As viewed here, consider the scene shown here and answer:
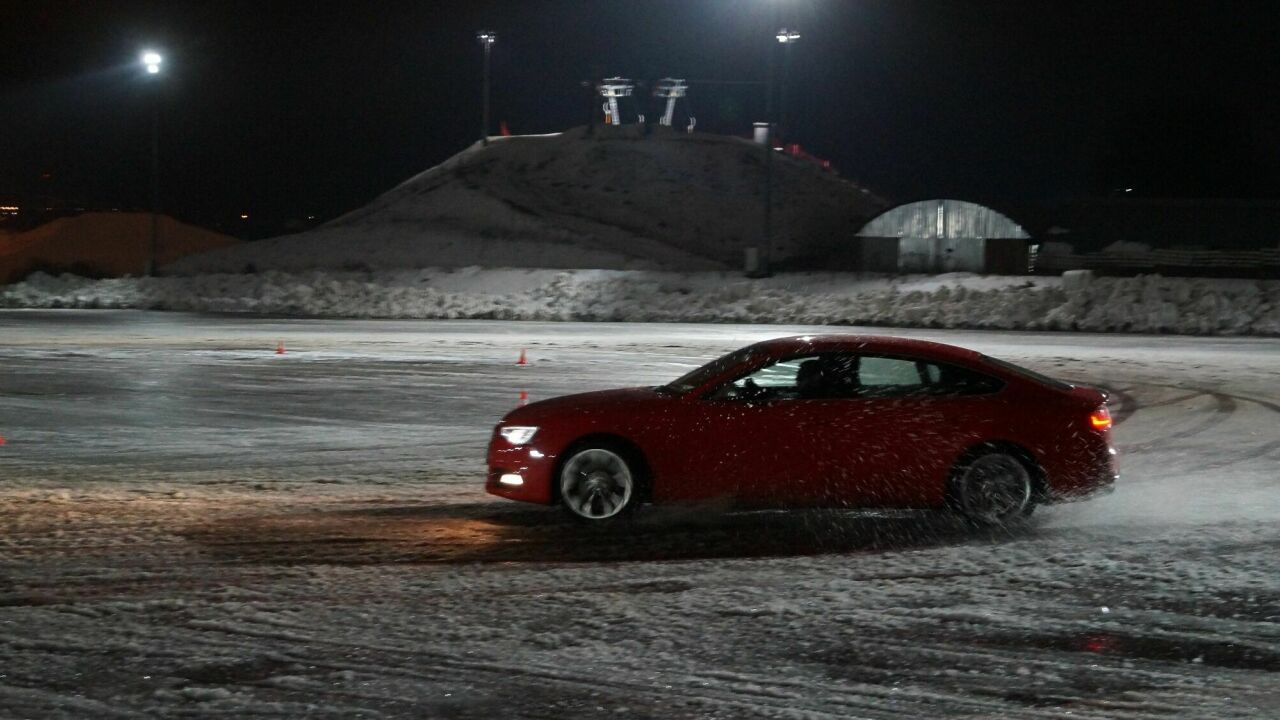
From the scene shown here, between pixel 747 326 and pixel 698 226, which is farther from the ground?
pixel 698 226

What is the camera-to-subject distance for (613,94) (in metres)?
106

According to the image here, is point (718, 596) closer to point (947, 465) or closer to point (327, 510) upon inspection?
point (947, 465)

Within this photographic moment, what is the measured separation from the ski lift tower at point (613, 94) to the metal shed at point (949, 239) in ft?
131

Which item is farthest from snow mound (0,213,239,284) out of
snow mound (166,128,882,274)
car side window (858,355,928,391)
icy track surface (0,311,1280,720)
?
car side window (858,355,928,391)

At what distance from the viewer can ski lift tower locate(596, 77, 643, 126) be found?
105125 millimetres

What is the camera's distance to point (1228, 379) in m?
22.1

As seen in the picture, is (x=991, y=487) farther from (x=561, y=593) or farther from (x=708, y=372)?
(x=561, y=593)

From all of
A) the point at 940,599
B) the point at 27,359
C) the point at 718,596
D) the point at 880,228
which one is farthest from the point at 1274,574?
the point at 880,228

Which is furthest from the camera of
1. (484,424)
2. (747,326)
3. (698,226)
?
(698,226)

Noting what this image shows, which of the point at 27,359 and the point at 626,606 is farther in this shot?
the point at 27,359

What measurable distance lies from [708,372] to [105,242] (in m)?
76.9

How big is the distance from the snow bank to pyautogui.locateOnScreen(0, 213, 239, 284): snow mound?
20.3m

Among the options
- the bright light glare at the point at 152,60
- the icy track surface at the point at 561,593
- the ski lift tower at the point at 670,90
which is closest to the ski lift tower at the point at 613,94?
the ski lift tower at the point at 670,90

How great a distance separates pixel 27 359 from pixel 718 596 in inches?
793
